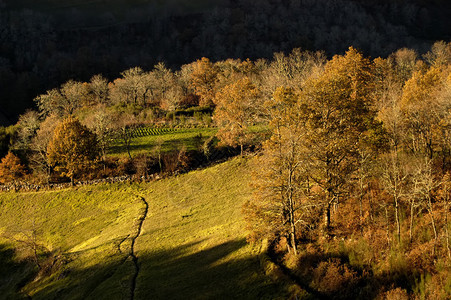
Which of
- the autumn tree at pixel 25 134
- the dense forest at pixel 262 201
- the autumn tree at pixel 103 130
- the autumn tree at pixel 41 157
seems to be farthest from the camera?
the autumn tree at pixel 25 134

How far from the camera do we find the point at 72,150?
63.7 metres

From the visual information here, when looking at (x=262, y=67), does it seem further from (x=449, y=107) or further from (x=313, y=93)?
(x=313, y=93)

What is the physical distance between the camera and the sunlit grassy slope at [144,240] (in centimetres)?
2834

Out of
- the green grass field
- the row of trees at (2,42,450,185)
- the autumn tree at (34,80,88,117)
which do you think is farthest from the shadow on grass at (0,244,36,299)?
the autumn tree at (34,80,88,117)

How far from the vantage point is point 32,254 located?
44312 millimetres

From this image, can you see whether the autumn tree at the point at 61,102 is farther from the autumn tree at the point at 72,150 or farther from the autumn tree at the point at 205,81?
the autumn tree at the point at 72,150

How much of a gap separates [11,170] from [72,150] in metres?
16.0

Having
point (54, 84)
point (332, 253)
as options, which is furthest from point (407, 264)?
point (54, 84)

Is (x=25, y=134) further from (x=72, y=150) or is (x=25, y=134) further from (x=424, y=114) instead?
(x=424, y=114)

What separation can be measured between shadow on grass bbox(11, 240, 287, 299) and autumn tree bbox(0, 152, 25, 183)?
38.4m

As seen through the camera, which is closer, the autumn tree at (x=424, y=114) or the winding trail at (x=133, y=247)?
the winding trail at (x=133, y=247)

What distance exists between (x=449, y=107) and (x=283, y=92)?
22.5m

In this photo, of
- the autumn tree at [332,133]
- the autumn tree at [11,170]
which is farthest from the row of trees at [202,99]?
the autumn tree at [11,170]

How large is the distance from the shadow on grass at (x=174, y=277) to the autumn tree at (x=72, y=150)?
97.0ft
